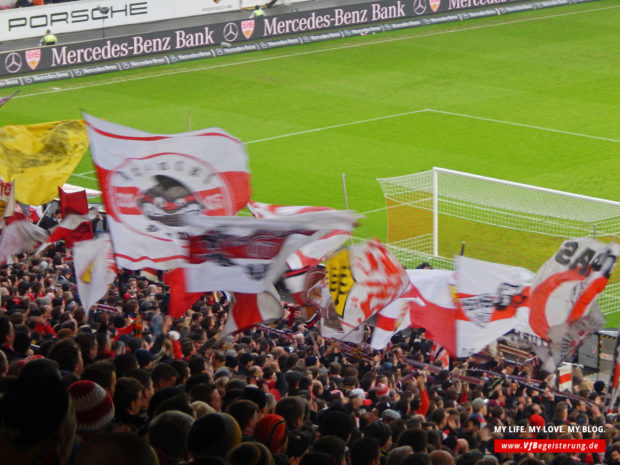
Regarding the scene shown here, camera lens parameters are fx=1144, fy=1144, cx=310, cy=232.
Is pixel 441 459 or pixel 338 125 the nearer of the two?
pixel 441 459

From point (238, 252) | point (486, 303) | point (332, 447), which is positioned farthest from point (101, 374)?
point (486, 303)

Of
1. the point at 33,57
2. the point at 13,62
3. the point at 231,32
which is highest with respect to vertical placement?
the point at 231,32

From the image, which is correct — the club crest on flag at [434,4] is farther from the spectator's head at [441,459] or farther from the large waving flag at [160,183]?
the spectator's head at [441,459]

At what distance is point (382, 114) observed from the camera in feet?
113

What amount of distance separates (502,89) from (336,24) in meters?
9.74

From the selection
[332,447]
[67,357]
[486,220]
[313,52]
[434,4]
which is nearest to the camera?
[332,447]

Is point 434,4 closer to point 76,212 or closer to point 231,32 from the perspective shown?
point 231,32

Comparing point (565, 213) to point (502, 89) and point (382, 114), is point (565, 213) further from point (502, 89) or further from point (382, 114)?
point (502, 89)

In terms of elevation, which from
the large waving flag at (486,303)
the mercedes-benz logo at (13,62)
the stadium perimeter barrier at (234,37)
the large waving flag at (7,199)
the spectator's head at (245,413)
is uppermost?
the stadium perimeter barrier at (234,37)

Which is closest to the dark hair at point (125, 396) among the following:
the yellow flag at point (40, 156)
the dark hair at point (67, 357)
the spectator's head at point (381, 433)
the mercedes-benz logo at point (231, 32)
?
the dark hair at point (67, 357)

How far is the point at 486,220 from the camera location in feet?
76.9

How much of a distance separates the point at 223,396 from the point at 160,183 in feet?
12.0

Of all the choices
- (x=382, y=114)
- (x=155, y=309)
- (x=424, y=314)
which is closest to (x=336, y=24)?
(x=382, y=114)

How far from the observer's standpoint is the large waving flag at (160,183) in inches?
461
